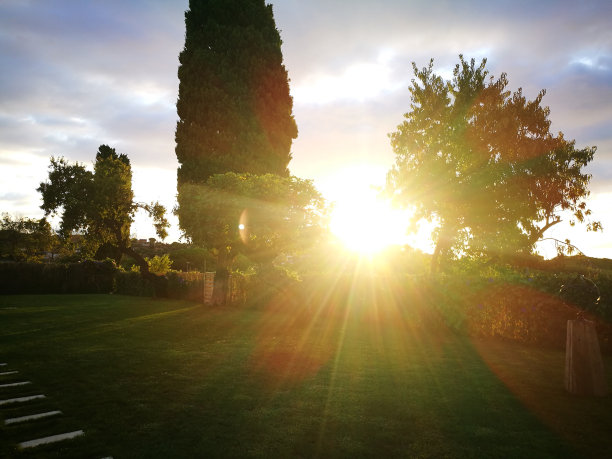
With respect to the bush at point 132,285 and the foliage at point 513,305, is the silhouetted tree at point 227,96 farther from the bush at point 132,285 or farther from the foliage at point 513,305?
the foliage at point 513,305

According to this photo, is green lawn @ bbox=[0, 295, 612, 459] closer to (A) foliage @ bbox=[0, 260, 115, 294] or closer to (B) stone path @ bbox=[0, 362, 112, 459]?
(B) stone path @ bbox=[0, 362, 112, 459]

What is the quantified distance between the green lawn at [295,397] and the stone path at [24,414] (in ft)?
0.19

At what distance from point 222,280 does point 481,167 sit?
15175 mm

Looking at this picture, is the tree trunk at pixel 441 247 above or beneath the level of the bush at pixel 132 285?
above

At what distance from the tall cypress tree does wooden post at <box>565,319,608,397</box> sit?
21.9m

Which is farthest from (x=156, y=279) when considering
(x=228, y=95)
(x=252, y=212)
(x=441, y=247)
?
(x=441, y=247)

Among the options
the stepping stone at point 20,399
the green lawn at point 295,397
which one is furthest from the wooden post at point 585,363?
the stepping stone at point 20,399

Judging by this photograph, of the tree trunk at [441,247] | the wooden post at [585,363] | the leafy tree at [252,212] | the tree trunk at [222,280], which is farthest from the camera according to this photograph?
the tree trunk at [441,247]

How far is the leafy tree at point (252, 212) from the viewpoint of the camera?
17812 mm

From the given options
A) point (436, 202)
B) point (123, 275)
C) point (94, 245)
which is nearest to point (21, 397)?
point (436, 202)

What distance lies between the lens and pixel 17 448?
4.03 meters

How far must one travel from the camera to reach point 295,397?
5.80 meters

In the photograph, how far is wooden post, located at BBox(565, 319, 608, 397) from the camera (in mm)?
6113

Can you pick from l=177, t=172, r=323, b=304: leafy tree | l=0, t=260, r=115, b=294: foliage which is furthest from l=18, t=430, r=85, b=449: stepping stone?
l=0, t=260, r=115, b=294: foliage
